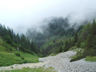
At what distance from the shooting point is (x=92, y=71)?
19.6 metres

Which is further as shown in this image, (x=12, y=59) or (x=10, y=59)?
(x=12, y=59)

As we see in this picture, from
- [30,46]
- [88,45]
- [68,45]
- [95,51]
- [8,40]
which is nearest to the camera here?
[95,51]

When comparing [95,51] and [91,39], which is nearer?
[95,51]

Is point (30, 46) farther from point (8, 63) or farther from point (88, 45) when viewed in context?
point (88, 45)

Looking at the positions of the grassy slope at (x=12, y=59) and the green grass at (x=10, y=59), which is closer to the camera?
the green grass at (x=10, y=59)

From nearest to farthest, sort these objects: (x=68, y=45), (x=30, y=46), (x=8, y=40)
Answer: (x=8, y=40) → (x=68, y=45) → (x=30, y=46)

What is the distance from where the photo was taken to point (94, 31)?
46.2 m

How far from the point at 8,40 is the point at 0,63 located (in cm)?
8936

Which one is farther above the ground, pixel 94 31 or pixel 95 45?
pixel 94 31

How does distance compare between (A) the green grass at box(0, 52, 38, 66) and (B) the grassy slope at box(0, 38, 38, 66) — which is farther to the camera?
Result: (B) the grassy slope at box(0, 38, 38, 66)

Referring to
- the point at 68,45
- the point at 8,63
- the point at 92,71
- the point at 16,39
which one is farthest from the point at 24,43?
the point at 92,71

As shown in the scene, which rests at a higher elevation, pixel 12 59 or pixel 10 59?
→ pixel 10 59

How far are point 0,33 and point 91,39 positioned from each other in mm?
114379

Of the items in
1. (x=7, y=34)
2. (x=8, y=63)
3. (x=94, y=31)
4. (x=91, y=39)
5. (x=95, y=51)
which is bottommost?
(x=8, y=63)
